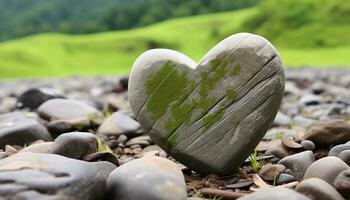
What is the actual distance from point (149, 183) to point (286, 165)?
61.3 inches

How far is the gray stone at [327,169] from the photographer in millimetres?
4246

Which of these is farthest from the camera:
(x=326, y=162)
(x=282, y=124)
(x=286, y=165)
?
(x=282, y=124)

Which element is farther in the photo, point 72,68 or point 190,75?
point 72,68

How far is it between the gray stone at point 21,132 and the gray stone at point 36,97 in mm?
2269

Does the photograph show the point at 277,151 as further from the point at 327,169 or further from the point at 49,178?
the point at 49,178

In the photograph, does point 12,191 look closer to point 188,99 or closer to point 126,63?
point 188,99

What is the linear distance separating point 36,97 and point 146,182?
19.6ft

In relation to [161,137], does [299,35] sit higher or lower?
lower

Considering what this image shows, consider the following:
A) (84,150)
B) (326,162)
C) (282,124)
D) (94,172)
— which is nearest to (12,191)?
(94,172)

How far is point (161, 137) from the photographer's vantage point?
496 centimetres

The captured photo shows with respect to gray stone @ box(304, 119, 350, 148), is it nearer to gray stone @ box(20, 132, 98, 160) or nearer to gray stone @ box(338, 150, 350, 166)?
gray stone @ box(338, 150, 350, 166)

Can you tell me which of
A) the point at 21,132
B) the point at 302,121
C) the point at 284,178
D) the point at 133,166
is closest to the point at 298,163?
the point at 284,178

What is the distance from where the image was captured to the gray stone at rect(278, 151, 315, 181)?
4.77m

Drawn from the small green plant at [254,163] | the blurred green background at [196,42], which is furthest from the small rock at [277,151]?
the blurred green background at [196,42]
